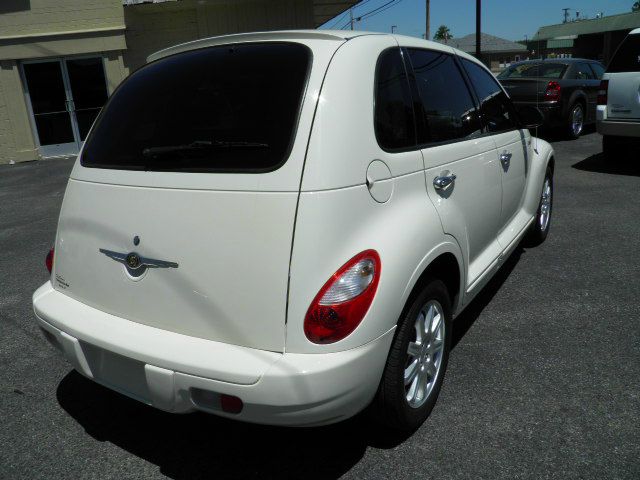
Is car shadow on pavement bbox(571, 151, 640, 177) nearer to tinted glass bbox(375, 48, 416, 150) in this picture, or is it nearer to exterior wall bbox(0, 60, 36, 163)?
tinted glass bbox(375, 48, 416, 150)

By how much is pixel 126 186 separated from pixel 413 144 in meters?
1.30

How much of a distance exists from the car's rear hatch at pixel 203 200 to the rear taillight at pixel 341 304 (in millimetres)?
117

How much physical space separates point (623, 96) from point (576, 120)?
387cm

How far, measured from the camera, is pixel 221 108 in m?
2.24

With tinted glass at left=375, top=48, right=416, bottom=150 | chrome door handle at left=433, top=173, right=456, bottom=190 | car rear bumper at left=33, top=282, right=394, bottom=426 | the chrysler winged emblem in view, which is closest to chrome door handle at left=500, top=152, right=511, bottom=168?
chrome door handle at left=433, top=173, right=456, bottom=190

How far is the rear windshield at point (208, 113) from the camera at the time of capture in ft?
6.84

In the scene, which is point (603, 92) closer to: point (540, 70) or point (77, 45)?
point (540, 70)

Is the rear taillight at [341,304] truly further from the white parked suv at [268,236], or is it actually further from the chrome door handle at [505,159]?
the chrome door handle at [505,159]

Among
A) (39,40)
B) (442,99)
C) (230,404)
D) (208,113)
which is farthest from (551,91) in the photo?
(39,40)

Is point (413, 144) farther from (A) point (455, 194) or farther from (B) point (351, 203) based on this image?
(B) point (351, 203)

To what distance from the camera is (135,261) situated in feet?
7.04

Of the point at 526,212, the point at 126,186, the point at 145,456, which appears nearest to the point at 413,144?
the point at 126,186

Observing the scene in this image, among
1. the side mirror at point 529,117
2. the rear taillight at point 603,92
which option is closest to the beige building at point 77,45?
the rear taillight at point 603,92

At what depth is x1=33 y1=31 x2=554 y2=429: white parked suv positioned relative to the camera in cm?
190
